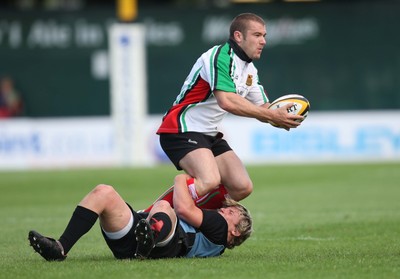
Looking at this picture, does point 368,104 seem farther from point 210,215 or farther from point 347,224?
point 210,215

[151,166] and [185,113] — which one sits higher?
[185,113]

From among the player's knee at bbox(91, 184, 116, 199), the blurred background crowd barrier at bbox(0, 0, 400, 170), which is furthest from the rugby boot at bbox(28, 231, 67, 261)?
the blurred background crowd barrier at bbox(0, 0, 400, 170)

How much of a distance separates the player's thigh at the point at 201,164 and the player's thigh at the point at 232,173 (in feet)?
1.51

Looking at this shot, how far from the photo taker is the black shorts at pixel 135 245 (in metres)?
8.61

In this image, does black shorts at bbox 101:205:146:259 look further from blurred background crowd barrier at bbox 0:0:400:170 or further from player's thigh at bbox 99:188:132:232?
blurred background crowd barrier at bbox 0:0:400:170

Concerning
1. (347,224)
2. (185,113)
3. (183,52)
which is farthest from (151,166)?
(185,113)

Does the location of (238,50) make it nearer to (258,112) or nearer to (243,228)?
(258,112)

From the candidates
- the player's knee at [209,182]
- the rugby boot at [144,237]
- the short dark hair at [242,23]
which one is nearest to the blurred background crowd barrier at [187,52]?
the short dark hair at [242,23]

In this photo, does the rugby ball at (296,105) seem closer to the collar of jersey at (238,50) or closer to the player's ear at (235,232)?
the collar of jersey at (238,50)

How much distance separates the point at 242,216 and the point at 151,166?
16907 millimetres

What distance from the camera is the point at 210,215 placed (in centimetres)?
871

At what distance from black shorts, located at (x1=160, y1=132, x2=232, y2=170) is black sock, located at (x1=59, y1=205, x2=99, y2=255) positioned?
1700mm

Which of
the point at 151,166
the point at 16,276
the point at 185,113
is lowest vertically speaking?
the point at 151,166

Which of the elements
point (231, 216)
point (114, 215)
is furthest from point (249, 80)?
point (114, 215)
